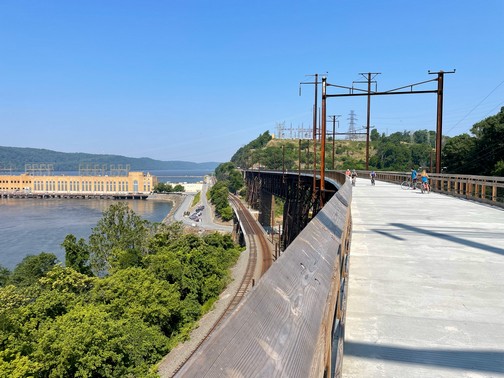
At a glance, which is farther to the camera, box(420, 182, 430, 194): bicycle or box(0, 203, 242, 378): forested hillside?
box(0, 203, 242, 378): forested hillside

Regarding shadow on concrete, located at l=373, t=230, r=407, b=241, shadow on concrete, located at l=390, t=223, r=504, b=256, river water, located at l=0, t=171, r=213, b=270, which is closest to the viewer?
shadow on concrete, located at l=390, t=223, r=504, b=256

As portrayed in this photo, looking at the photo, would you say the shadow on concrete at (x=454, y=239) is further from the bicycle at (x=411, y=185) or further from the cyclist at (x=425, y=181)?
the bicycle at (x=411, y=185)

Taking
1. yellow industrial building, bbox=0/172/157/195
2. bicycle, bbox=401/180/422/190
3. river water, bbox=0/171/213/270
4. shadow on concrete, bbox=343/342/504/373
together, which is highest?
bicycle, bbox=401/180/422/190

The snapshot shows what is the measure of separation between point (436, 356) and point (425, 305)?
43.0 inches

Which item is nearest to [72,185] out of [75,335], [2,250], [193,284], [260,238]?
[2,250]

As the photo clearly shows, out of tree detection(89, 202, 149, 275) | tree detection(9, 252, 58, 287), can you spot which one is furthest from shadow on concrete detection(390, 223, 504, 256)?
tree detection(89, 202, 149, 275)

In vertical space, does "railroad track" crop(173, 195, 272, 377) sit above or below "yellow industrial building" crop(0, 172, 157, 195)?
below

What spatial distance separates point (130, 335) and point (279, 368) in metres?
24.3

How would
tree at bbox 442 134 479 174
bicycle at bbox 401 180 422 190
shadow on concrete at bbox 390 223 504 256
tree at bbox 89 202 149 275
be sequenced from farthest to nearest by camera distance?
tree at bbox 89 202 149 275 → tree at bbox 442 134 479 174 → bicycle at bbox 401 180 422 190 → shadow on concrete at bbox 390 223 504 256

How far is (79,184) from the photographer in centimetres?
17425

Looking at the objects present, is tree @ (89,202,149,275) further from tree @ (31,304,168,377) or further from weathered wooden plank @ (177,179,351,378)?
weathered wooden plank @ (177,179,351,378)

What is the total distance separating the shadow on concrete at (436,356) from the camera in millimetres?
2545

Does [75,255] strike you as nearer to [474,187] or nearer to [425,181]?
[425,181]

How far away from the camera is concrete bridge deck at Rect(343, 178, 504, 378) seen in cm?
261
